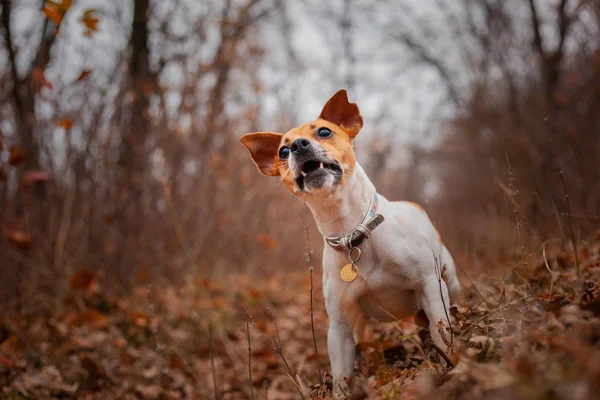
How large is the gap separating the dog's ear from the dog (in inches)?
0.4

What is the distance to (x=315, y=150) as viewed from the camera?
2141 millimetres

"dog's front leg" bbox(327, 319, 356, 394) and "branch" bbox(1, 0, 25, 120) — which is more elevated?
"branch" bbox(1, 0, 25, 120)

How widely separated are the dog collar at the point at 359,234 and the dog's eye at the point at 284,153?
492 mm

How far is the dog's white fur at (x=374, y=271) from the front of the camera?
2137 millimetres

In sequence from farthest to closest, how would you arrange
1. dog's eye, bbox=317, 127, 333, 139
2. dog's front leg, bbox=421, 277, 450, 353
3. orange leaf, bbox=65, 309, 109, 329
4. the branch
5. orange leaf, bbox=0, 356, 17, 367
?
the branch < orange leaf, bbox=65, 309, 109, 329 < orange leaf, bbox=0, 356, 17, 367 < dog's eye, bbox=317, 127, 333, 139 < dog's front leg, bbox=421, 277, 450, 353

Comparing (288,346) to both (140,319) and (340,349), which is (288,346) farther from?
(340,349)

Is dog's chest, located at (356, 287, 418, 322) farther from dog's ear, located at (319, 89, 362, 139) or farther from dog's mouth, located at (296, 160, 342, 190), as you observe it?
dog's ear, located at (319, 89, 362, 139)

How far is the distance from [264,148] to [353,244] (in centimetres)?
79

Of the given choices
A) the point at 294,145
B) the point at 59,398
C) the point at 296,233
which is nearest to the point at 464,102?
the point at 296,233

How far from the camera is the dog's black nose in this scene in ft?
7.04

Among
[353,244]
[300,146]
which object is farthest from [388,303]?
[300,146]

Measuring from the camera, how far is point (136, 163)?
5617mm

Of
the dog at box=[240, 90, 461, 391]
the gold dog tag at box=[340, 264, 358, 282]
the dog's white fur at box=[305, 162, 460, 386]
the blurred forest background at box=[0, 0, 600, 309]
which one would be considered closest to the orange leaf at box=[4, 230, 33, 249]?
the blurred forest background at box=[0, 0, 600, 309]

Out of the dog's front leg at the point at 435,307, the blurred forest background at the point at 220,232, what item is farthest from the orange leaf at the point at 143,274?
the dog's front leg at the point at 435,307
